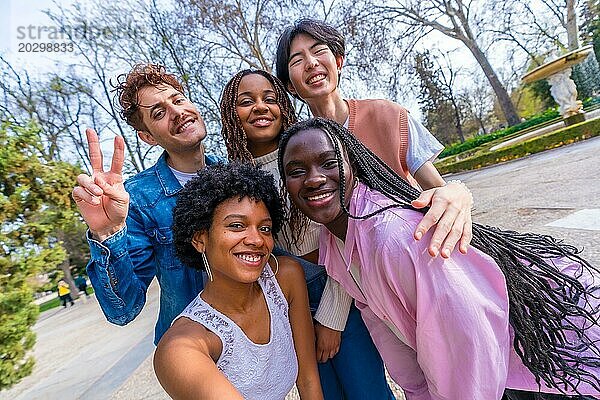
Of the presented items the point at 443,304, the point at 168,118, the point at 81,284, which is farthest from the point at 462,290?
the point at 81,284

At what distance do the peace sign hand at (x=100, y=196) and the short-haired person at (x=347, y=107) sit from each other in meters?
0.95

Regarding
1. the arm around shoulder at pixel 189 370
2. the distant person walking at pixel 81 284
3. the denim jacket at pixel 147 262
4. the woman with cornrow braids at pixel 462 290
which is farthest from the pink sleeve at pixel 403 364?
the distant person walking at pixel 81 284

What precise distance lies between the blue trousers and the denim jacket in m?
0.52

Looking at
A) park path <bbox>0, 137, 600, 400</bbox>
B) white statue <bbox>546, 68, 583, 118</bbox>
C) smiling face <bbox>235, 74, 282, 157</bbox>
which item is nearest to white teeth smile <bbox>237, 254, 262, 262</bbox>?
smiling face <bbox>235, 74, 282, 157</bbox>

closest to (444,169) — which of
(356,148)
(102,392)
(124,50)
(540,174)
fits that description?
(540,174)

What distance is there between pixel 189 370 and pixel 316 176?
733 mm

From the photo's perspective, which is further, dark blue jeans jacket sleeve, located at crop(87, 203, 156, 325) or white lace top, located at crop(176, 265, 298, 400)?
dark blue jeans jacket sleeve, located at crop(87, 203, 156, 325)

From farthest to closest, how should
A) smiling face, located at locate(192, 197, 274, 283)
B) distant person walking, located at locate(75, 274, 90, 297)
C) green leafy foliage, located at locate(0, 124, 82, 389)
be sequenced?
1. distant person walking, located at locate(75, 274, 90, 297)
2. green leafy foliage, located at locate(0, 124, 82, 389)
3. smiling face, located at locate(192, 197, 274, 283)

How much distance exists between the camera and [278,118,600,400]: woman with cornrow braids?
3.65 ft

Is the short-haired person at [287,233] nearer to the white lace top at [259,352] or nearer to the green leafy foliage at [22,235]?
the white lace top at [259,352]

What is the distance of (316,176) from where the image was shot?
4.45 ft

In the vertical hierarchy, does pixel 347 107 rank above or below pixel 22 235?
below

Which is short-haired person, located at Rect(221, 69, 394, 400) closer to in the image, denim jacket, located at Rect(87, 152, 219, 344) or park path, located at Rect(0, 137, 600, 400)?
denim jacket, located at Rect(87, 152, 219, 344)

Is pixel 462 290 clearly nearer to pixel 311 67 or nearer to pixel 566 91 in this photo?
pixel 311 67
